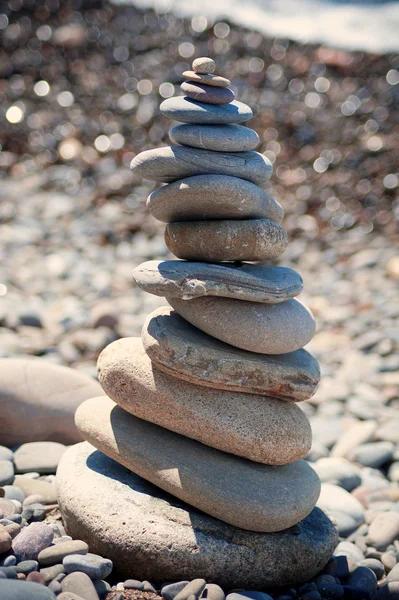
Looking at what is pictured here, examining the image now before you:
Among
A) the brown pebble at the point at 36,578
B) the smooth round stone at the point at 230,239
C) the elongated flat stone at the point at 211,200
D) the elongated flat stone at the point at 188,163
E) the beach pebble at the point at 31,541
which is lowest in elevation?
the beach pebble at the point at 31,541

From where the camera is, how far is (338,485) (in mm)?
4449

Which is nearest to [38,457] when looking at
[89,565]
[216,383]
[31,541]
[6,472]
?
[6,472]

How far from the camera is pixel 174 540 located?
3084 millimetres

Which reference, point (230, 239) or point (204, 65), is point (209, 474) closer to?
point (230, 239)

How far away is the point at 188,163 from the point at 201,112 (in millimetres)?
233

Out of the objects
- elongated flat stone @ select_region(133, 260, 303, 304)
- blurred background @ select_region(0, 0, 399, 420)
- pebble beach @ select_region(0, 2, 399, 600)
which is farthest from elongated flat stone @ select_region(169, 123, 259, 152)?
blurred background @ select_region(0, 0, 399, 420)

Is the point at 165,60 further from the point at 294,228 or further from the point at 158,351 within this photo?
the point at 158,351

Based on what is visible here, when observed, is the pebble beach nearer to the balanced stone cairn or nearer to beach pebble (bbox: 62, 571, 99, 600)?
beach pebble (bbox: 62, 571, 99, 600)

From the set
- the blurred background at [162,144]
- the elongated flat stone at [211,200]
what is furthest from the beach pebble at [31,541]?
the blurred background at [162,144]

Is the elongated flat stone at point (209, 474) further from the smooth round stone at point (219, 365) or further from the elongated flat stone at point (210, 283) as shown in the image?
the elongated flat stone at point (210, 283)

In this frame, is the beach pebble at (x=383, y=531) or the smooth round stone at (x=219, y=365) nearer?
the smooth round stone at (x=219, y=365)

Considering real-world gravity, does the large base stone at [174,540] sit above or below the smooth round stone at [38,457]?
above

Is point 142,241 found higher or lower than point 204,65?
lower

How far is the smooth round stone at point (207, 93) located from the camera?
330 cm
